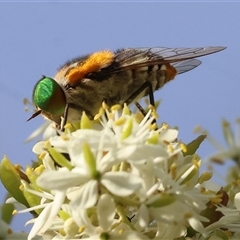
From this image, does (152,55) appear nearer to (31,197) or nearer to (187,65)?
(187,65)

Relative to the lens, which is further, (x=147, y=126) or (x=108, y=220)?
(x=147, y=126)

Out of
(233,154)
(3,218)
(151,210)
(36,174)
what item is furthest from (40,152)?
(233,154)

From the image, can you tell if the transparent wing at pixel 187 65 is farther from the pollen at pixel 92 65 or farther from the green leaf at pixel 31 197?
the green leaf at pixel 31 197

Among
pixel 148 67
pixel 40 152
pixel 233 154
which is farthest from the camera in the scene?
pixel 233 154

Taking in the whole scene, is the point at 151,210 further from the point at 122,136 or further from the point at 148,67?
the point at 148,67

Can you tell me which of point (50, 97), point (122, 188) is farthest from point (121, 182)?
point (50, 97)

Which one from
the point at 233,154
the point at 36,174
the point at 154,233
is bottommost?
the point at 233,154

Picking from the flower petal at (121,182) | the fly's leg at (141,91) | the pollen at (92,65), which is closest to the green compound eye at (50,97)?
the pollen at (92,65)
